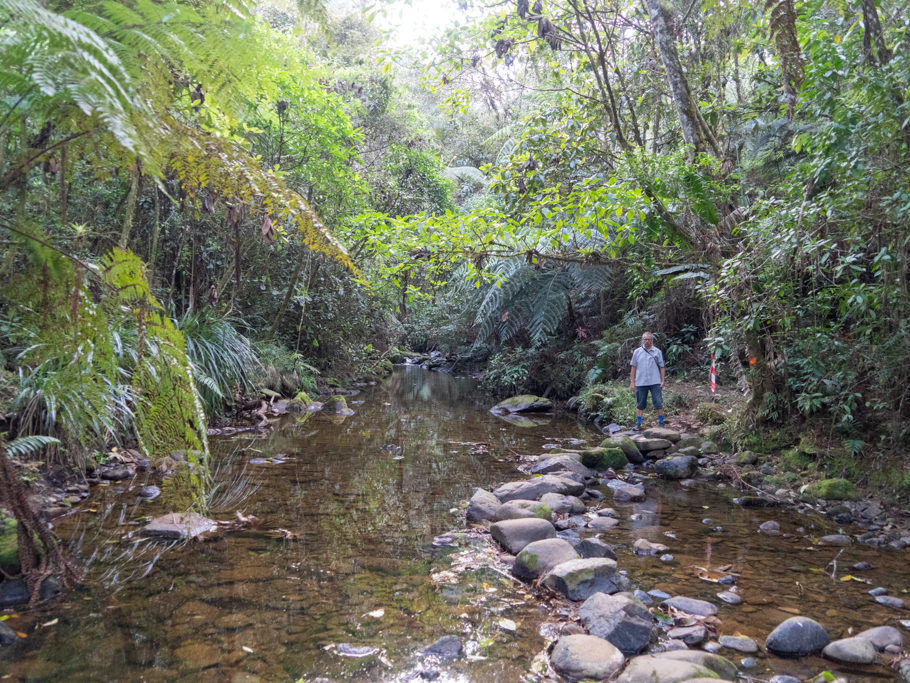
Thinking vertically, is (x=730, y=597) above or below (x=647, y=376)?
below

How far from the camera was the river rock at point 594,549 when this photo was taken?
3908 mm

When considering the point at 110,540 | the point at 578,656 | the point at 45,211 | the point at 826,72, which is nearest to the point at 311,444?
the point at 110,540

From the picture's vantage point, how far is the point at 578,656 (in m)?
2.62

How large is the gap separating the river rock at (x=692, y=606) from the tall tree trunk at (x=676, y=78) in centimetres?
490

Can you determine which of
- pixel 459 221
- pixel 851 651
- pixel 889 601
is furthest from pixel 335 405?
pixel 851 651

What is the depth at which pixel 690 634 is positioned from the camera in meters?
2.93

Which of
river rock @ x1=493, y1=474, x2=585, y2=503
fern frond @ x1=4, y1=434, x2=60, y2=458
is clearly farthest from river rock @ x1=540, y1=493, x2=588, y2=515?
fern frond @ x1=4, y1=434, x2=60, y2=458

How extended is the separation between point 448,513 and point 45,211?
17.4 feet

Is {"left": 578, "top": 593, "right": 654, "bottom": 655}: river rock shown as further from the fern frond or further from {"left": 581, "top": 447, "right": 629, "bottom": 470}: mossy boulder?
the fern frond

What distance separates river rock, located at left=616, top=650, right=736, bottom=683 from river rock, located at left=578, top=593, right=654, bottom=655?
0.17 meters

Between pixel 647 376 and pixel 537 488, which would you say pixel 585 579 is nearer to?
pixel 537 488

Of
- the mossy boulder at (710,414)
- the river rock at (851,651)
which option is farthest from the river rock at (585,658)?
the mossy boulder at (710,414)

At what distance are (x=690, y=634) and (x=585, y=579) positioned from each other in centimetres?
62

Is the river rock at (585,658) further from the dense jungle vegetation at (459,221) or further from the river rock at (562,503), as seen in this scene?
the river rock at (562,503)
